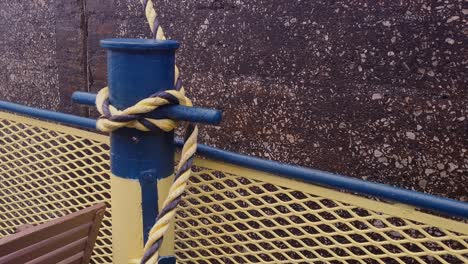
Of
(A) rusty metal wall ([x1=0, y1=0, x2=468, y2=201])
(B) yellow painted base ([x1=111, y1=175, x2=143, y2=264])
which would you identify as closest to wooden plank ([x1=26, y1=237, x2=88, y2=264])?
(B) yellow painted base ([x1=111, y1=175, x2=143, y2=264])

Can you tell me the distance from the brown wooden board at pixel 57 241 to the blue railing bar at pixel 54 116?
325mm

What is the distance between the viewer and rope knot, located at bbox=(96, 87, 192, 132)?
51.7 inches

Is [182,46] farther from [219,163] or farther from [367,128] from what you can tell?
[219,163]

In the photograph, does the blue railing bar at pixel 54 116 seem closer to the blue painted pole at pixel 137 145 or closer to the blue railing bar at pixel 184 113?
the blue painted pole at pixel 137 145

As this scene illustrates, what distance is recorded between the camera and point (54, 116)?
190cm

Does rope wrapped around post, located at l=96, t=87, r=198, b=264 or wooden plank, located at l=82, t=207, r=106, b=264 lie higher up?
rope wrapped around post, located at l=96, t=87, r=198, b=264

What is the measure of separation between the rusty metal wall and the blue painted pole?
51.0 inches

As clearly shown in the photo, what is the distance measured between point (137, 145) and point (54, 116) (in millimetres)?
702

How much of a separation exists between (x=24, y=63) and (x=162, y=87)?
3.21 meters

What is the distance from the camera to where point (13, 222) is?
7.80 feet

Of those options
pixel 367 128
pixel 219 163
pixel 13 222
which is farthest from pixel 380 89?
pixel 13 222

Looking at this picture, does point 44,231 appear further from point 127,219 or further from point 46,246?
point 127,219

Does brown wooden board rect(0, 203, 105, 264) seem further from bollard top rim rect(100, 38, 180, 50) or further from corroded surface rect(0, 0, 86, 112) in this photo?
corroded surface rect(0, 0, 86, 112)

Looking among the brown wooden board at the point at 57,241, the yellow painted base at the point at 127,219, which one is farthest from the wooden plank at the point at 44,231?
the yellow painted base at the point at 127,219
